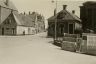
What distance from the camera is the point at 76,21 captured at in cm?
5897

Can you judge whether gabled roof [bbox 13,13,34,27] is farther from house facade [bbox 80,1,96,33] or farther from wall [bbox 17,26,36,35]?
house facade [bbox 80,1,96,33]

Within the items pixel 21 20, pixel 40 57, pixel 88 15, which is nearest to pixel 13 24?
pixel 21 20

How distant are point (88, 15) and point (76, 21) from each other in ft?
14.3

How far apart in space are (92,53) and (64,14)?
3651 cm

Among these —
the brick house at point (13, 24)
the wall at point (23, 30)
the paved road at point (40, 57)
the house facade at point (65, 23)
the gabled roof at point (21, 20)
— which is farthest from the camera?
the wall at point (23, 30)

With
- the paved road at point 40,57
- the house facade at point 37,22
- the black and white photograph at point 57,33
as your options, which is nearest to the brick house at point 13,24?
the black and white photograph at point 57,33

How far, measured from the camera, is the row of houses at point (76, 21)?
181 feet

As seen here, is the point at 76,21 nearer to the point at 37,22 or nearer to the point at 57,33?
the point at 57,33

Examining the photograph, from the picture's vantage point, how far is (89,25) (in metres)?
55.6

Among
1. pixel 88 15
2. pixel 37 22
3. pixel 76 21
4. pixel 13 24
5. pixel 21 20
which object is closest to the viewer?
pixel 88 15

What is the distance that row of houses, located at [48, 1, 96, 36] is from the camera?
55.1 m

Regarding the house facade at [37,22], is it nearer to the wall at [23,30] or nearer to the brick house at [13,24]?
the wall at [23,30]

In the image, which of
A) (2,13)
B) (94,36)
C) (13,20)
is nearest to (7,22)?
(13,20)

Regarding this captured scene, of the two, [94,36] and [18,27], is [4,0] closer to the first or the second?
[18,27]
